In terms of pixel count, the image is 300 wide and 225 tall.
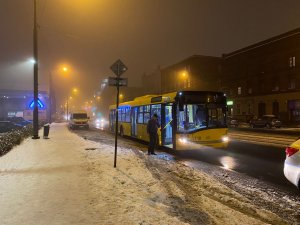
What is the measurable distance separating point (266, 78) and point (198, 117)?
47.0 metres

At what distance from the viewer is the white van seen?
41.8 metres

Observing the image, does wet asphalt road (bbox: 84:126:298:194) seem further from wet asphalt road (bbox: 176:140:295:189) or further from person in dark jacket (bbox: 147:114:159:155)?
person in dark jacket (bbox: 147:114:159:155)

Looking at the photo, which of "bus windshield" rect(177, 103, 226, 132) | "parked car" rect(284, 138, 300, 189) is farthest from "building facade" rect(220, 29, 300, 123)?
"parked car" rect(284, 138, 300, 189)

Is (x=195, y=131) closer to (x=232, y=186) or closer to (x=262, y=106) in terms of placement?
(x=232, y=186)

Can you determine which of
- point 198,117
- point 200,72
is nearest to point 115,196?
point 198,117

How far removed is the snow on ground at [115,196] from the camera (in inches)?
234

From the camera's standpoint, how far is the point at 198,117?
15.7 meters

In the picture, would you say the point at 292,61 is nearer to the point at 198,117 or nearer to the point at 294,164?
the point at 198,117

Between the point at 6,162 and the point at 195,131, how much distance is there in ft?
25.7

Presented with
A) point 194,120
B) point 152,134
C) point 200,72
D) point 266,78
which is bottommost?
point 152,134

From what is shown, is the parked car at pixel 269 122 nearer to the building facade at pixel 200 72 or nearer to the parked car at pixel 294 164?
the building facade at pixel 200 72

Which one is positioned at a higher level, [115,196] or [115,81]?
[115,81]

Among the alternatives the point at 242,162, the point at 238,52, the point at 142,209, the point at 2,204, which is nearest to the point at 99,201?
the point at 142,209

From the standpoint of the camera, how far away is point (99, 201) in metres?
6.82
